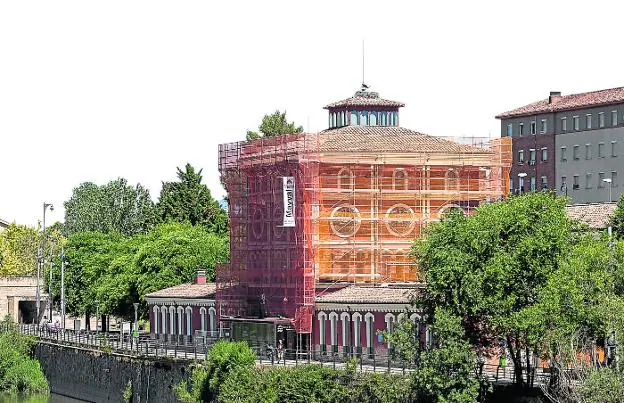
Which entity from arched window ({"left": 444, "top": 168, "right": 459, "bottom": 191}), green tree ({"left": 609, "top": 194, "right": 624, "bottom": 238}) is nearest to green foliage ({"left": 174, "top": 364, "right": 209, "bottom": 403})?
arched window ({"left": 444, "top": 168, "right": 459, "bottom": 191})

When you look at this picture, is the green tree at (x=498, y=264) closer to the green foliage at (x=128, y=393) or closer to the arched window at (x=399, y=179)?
the arched window at (x=399, y=179)

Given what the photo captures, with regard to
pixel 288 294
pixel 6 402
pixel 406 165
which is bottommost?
pixel 6 402

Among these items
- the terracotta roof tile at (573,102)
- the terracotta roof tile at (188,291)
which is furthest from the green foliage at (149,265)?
the terracotta roof tile at (573,102)

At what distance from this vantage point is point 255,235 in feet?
350

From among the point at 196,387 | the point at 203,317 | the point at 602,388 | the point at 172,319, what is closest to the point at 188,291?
the point at 172,319

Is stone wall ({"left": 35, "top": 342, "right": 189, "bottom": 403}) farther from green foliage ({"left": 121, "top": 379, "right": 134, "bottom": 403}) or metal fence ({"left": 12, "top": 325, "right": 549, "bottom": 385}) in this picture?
metal fence ({"left": 12, "top": 325, "right": 549, "bottom": 385})

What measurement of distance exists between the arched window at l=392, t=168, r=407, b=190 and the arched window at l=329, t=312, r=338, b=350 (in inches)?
415

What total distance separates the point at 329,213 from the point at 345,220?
108 centimetres

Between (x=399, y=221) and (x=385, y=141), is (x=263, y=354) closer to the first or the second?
(x=399, y=221)

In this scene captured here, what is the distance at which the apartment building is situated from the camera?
149m

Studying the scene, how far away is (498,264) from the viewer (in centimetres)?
7344

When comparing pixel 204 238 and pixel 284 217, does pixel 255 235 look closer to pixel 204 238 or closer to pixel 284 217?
pixel 284 217

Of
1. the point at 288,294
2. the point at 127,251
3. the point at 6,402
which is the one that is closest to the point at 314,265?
the point at 288,294

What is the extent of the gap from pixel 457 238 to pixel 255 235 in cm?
3253
